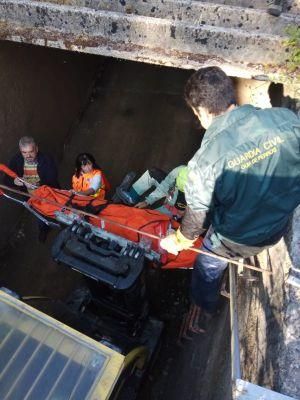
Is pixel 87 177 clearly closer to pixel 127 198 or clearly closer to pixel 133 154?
pixel 127 198

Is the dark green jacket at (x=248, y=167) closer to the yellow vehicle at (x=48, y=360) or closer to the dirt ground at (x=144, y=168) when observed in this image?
the yellow vehicle at (x=48, y=360)

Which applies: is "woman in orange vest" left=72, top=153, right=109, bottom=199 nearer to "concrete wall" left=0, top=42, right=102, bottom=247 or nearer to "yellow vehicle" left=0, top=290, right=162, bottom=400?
"concrete wall" left=0, top=42, right=102, bottom=247

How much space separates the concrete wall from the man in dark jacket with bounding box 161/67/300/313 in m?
3.52

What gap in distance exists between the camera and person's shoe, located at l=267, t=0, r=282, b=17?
3527mm

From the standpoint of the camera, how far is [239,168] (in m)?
2.43

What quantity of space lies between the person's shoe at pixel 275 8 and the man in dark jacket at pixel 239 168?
143cm

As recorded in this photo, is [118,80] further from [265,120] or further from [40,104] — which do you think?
[265,120]

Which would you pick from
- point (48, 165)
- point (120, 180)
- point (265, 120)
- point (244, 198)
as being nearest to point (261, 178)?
point (244, 198)

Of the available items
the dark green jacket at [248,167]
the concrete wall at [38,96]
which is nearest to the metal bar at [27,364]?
the dark green jacket at [248,167]

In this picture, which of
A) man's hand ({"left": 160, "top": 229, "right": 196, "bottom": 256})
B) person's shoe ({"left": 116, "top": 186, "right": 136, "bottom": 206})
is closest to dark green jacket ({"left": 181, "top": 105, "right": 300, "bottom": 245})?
man's hand ({"left": 160, "top": 229, "right": 196, "bottom": 256})

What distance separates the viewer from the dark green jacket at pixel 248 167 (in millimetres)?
2410

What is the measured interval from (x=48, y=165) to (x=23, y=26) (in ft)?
5.51

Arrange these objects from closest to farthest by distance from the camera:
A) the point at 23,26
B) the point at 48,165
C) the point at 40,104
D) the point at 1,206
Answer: the point at 23,26
the point at 48,165
the point at 1,206
the point at 40,104

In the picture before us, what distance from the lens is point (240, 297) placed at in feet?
11.3
